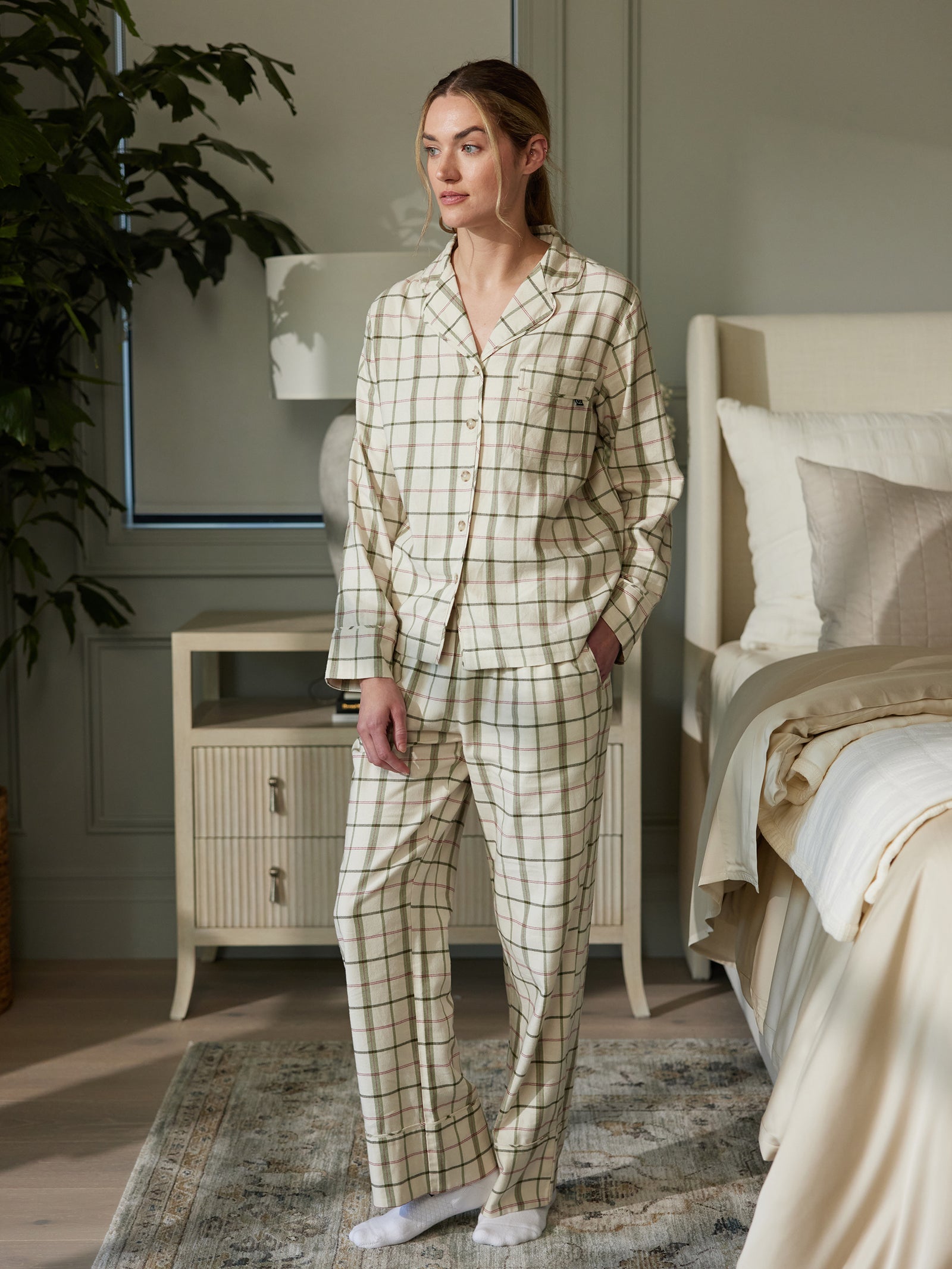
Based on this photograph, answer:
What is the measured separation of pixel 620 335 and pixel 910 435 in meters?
1.07

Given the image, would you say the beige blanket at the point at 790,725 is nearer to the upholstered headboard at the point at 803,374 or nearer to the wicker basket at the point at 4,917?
the upholstered headboard at the point at 803,374

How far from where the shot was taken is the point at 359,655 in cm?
157

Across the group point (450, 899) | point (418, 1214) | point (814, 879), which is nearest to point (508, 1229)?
point (418, 1214)

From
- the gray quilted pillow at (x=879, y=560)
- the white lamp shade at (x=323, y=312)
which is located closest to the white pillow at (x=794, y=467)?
the gray quilted pillow at (x=879, y=560)

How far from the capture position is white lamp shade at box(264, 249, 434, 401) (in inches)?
88.6

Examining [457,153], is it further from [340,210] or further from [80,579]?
[80,579]

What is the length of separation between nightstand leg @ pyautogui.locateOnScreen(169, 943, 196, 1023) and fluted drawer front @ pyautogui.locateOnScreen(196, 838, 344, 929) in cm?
6

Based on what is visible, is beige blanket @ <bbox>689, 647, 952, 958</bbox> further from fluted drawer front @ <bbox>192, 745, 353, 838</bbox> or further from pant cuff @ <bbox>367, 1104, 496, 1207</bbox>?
fluted drawer front @ <bbox>192, 745, 353, 838</bbox>

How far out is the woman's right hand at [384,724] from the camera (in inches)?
60.4

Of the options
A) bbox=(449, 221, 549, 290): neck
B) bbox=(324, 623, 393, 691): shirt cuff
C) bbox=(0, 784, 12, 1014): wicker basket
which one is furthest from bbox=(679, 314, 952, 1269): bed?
bbox=(0, 784, 12, 1014): wicker basket

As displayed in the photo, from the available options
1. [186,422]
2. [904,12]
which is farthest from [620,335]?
[904,12]

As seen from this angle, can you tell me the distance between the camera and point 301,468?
107 inches

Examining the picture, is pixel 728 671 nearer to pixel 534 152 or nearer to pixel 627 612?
pixel 627 612

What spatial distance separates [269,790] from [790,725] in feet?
3.69
